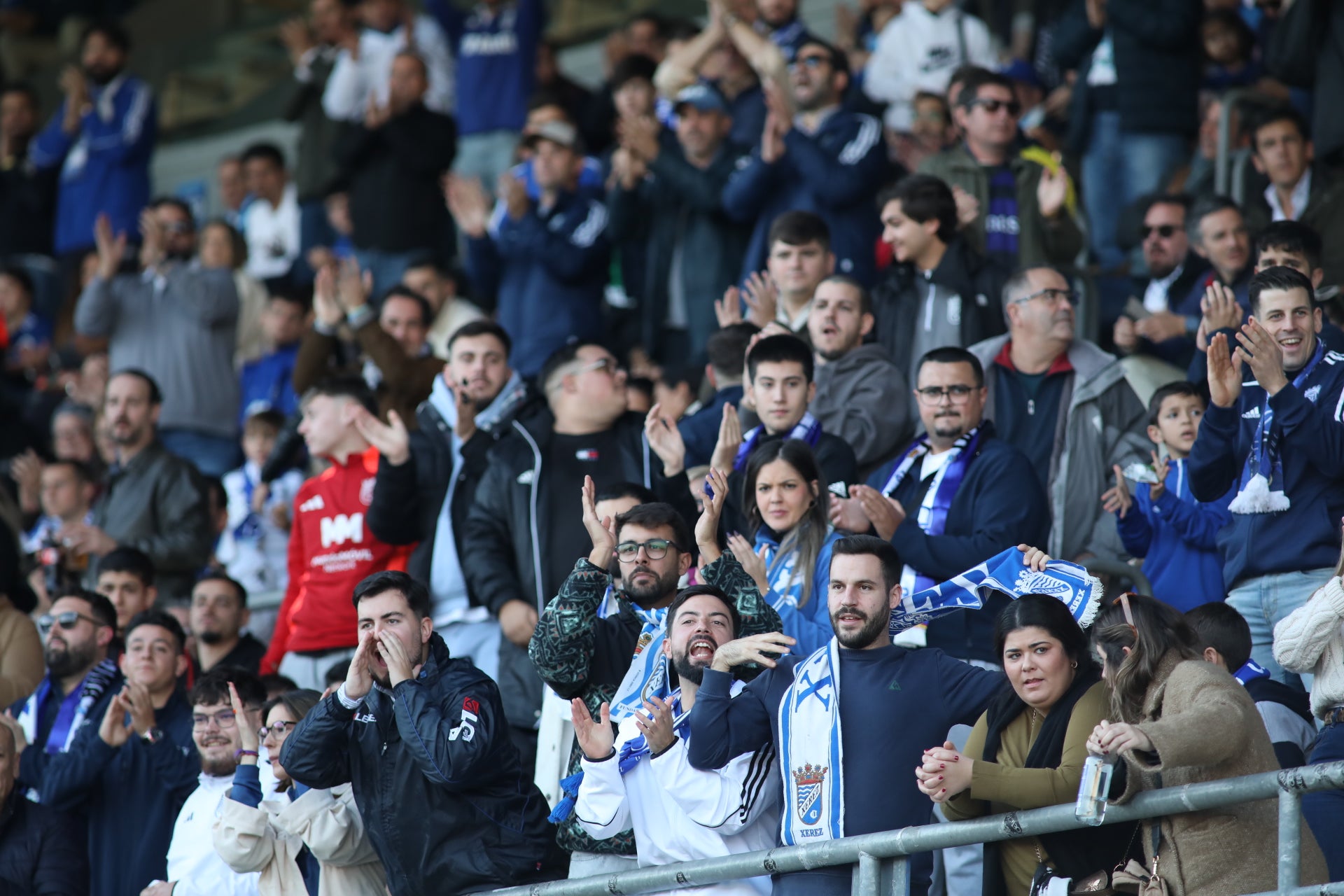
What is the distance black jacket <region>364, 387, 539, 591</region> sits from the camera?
8.04 metres

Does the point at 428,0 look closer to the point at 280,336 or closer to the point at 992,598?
the point at 280,336

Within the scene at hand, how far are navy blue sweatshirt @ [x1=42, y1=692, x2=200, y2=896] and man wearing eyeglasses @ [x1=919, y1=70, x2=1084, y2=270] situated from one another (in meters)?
4.41

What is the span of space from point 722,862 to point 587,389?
3090 mm

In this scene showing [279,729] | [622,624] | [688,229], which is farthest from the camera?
[688,229]

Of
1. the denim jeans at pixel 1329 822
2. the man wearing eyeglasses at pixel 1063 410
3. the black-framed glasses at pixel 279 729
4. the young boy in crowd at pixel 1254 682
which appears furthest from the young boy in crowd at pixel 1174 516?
the black-framed glasses at pixel 279 729

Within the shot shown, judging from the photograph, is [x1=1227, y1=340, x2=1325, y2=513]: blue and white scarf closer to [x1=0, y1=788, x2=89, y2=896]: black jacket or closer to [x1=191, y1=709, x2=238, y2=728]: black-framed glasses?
[x1=191, y1=709, x2=238, y2=728]: black-framed glasses

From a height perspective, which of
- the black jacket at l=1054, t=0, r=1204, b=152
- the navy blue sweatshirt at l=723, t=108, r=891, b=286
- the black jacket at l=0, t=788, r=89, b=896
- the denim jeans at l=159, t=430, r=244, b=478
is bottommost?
the black jacket at l=0, t=788, r=89, b=896

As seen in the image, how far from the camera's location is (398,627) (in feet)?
20.4

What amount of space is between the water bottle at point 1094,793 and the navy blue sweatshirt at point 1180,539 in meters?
2.17

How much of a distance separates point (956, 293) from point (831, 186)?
1.43 meters

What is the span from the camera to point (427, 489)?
8.23 metres

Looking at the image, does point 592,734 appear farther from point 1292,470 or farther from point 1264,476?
point 1292,470

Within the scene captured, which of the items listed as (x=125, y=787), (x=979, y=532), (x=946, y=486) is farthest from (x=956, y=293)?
(x=125, y=787)

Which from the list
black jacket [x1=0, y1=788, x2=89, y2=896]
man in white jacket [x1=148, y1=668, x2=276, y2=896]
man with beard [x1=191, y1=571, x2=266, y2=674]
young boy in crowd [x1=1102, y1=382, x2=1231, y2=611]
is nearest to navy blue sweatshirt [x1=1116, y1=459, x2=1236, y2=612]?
young boy in crowd [x1=1102, y1=382, x2=1231, y2=611]
